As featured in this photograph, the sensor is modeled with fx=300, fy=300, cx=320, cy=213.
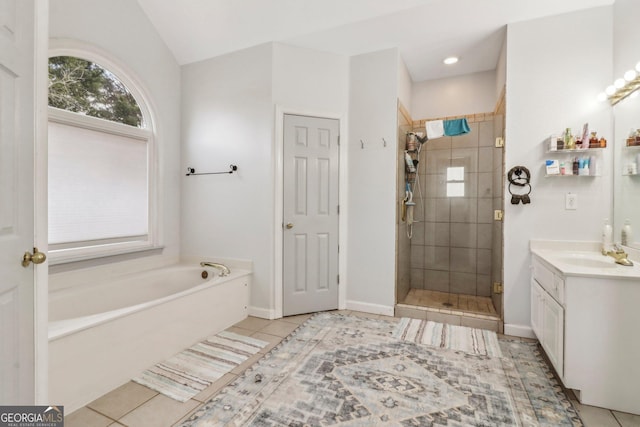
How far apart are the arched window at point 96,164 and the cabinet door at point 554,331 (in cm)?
355

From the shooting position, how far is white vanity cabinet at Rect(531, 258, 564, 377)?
1840 mm

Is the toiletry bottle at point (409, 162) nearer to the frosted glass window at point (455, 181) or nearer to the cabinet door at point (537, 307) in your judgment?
the frosted glass window at point (455, 181)

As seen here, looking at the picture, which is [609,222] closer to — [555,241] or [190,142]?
[555,241]

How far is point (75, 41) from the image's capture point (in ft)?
8.14

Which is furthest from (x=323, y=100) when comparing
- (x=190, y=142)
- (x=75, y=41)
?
(x=75, y=41)

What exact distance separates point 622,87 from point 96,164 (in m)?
4.31

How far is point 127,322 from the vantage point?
6.46ft

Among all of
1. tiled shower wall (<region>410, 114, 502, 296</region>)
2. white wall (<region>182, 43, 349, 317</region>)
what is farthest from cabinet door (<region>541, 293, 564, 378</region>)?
white wall (<region>182, 43, 349, 317</region>)

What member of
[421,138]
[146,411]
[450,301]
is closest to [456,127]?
[421,138]

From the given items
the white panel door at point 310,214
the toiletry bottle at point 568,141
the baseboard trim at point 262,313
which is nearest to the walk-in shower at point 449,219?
the white panel door at point 310,214

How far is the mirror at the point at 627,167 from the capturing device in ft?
6.79

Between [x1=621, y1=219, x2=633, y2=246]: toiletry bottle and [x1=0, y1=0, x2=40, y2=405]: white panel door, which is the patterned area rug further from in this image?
[x1=621, y1=219, x2=633, y2=246]: toiletry bottle

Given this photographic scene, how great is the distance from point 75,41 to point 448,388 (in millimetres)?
3835

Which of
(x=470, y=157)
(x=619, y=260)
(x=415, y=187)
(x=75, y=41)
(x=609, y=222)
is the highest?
(x=75, y=41)
